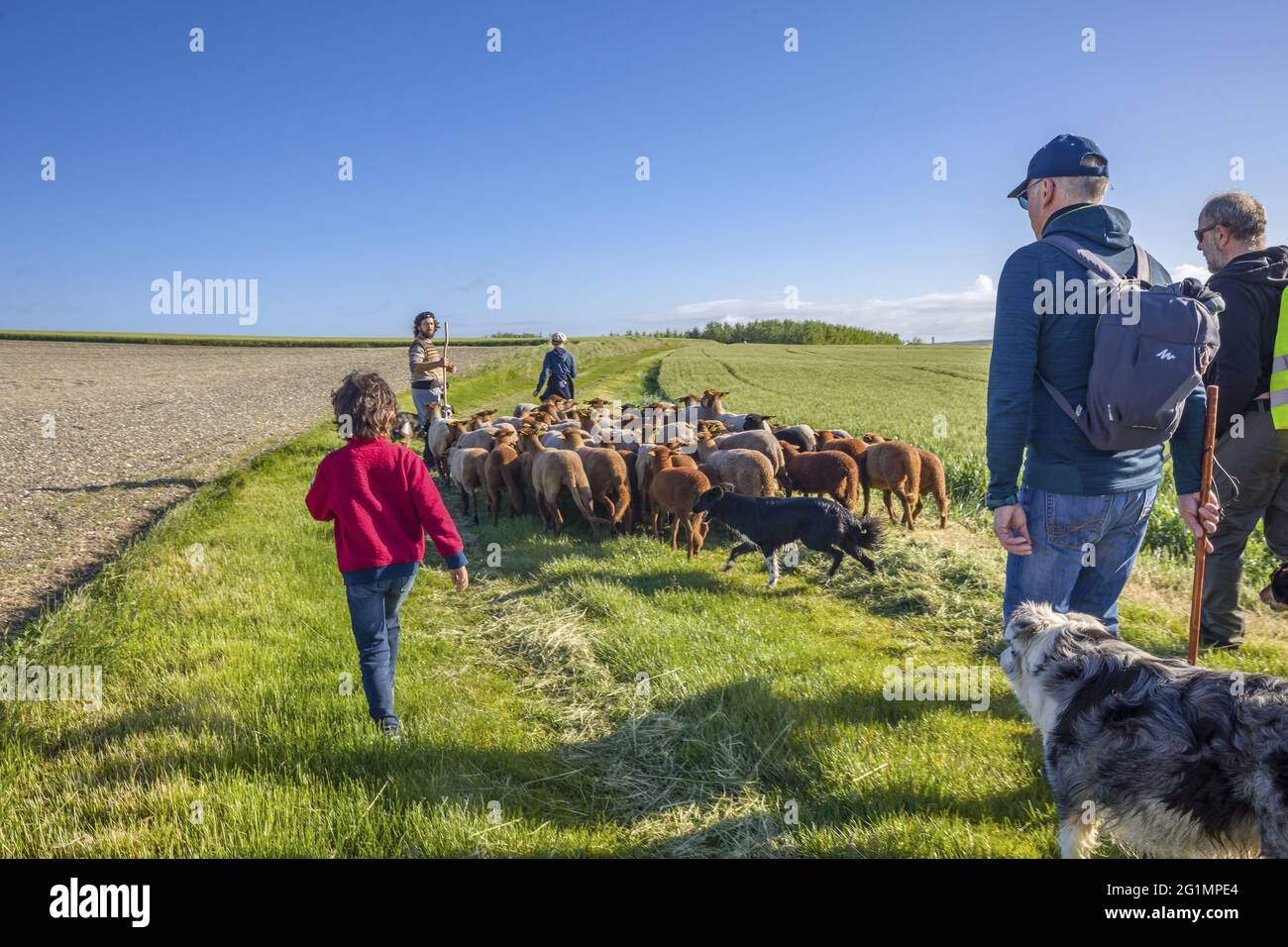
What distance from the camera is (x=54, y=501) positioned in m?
11.1

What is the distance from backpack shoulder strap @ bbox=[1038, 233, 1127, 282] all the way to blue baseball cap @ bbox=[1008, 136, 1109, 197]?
0.32 m

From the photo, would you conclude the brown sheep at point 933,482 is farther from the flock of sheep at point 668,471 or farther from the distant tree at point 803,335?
the distant tree at point 803,335

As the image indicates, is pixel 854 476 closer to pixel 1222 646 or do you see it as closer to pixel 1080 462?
pixel 1222 646

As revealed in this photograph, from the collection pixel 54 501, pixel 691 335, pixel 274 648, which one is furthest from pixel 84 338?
pixel 274 648

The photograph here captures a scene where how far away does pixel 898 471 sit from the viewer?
9734mm

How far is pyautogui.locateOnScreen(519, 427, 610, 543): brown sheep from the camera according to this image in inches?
378

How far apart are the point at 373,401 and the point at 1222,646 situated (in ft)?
21.3

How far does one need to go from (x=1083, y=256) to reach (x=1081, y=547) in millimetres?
1385

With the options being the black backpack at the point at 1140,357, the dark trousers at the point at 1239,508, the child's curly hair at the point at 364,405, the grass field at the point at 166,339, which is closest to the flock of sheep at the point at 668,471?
the dark trousers at the point at 1239,508

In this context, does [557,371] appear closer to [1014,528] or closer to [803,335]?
[1014,528]

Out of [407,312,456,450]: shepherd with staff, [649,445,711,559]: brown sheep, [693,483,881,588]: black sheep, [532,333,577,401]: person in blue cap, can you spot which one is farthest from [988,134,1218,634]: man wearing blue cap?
[532,333,577,401]: person in blue cap

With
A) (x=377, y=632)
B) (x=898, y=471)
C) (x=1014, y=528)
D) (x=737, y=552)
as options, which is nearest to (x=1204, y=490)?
(x=1014, y=528)

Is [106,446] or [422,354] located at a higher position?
[422,354]

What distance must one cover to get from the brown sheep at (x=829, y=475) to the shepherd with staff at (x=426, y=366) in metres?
6.83
